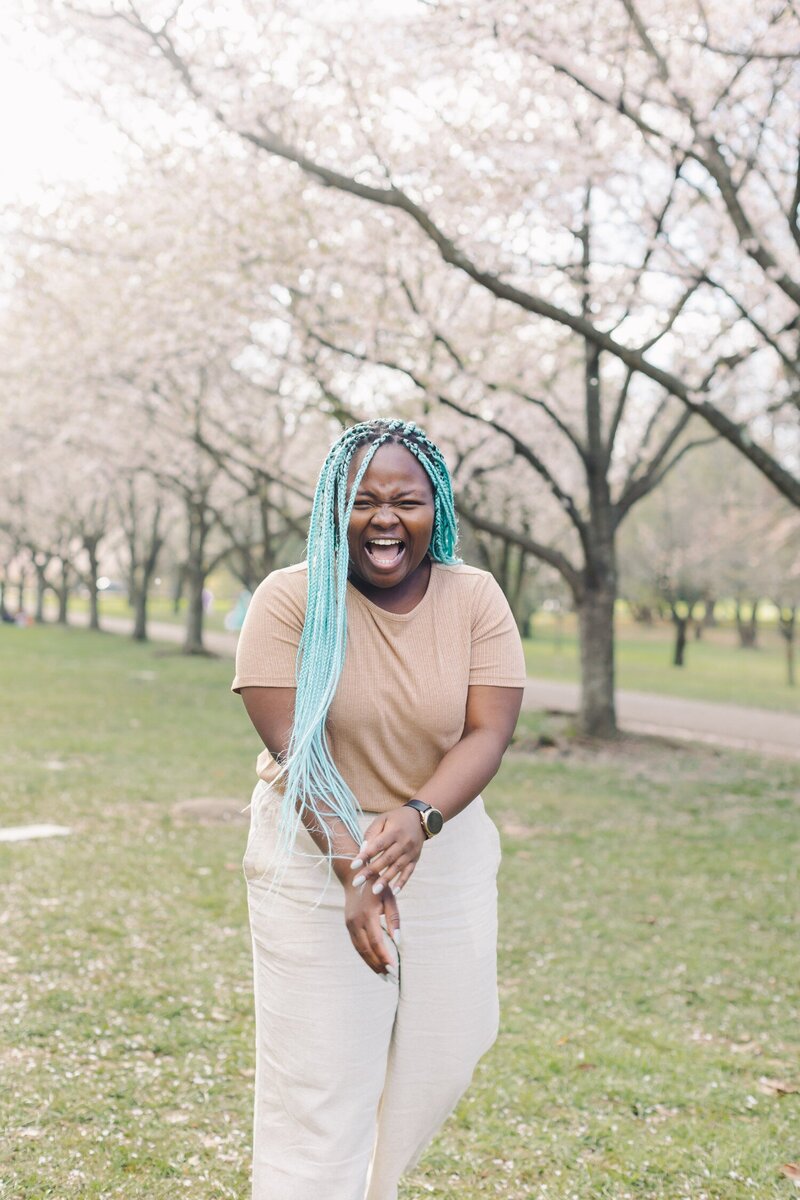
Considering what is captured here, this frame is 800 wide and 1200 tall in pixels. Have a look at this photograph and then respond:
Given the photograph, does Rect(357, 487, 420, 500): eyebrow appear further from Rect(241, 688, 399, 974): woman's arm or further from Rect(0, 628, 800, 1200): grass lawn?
Rect(0, 628, 800, 1200): grass lawn

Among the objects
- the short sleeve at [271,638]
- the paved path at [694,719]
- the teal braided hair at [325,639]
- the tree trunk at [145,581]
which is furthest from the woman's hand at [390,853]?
the tree trunk at [145,581]

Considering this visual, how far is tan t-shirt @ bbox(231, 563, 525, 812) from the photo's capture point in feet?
8.27

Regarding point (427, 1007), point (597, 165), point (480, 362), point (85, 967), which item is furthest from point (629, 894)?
point (480, 362)

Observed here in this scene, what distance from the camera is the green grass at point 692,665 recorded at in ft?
83.0

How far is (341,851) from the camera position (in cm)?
244

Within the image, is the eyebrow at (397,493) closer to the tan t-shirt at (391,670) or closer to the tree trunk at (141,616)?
the tan t-shirt at (391,670)

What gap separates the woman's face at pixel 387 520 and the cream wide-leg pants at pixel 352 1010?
1.84 ft

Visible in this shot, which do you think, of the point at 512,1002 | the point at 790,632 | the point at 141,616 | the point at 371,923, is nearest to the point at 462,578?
the point at 371,923

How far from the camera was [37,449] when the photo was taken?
3181cm

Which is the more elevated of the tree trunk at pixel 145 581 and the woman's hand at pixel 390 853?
the tree trunk at pixel 145 581

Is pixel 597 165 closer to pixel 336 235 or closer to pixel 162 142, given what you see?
pixel 336 235

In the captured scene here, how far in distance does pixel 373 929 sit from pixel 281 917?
0.93 ft

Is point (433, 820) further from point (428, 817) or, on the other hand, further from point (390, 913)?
point (390, 913)

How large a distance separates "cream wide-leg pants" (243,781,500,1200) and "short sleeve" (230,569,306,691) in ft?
0.96
